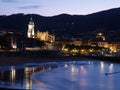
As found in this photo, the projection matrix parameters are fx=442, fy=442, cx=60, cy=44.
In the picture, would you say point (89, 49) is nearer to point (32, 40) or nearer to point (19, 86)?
point (32, 40)

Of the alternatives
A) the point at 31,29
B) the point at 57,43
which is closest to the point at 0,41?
the point at 57,43

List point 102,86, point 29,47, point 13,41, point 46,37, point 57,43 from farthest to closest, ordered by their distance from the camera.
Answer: point 46,37 → point 57,43 → point 29,47 → point 13,41 → point 102,86

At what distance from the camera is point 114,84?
37.8 meters

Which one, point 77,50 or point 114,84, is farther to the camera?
point 77,50

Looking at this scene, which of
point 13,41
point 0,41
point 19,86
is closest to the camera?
point 19,86

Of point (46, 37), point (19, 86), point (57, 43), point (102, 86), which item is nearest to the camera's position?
point (19, 86)

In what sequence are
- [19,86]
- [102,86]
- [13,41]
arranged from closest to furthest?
[19,86], [102,86], [13,41]

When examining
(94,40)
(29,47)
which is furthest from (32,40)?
(94,40)

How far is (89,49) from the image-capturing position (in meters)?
144

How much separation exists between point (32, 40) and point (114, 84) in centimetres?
11170

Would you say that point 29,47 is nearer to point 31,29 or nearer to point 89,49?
point 89,49

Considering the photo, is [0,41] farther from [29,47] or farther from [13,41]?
[29,47]

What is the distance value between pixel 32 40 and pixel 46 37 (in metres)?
30.8

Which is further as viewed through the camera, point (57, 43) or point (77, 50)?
point (57, 43)
